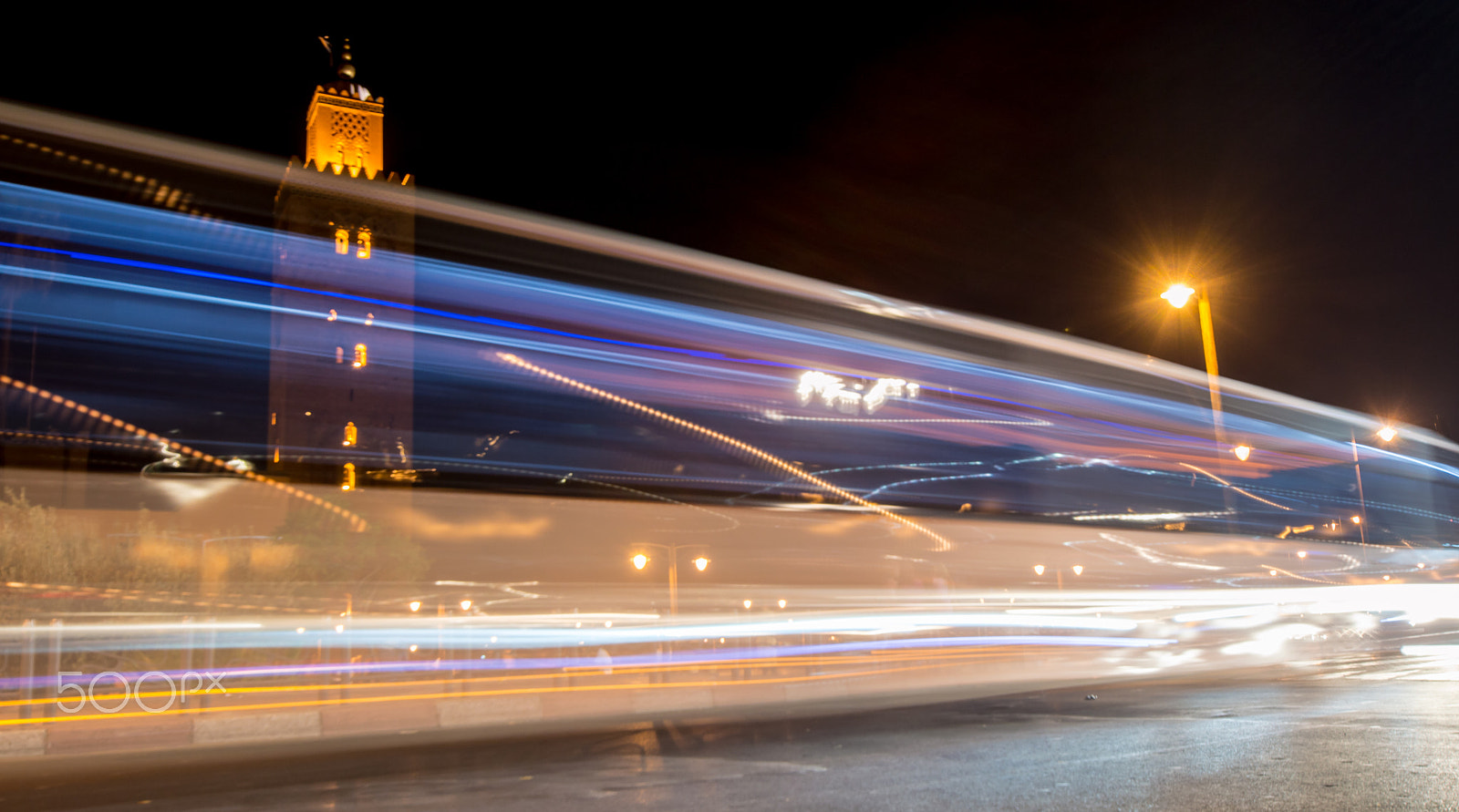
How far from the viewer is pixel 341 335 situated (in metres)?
8.68

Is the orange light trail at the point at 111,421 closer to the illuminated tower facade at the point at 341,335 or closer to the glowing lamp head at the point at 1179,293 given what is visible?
the illuminated tower facade at the point at 341,335

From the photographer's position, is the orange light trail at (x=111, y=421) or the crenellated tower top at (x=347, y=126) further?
the crenellated tower top at (x=347, y=126)

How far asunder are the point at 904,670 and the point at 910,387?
7.09 meters

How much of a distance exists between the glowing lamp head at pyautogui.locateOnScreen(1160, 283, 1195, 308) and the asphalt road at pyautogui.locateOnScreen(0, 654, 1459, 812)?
762 centimetres

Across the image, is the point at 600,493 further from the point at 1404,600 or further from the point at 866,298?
the point at 1404,600

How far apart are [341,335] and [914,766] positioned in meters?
5.75

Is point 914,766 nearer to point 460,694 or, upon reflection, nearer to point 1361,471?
point 460,694

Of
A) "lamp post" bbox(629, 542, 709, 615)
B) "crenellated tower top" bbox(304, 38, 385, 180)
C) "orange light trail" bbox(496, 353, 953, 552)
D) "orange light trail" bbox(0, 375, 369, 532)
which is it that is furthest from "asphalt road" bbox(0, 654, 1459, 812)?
"crenellated tower top" bbox(304, 38, 385, 180)

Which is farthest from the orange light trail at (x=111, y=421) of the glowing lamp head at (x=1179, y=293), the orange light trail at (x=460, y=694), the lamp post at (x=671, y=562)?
the glowing lamp head at (x=1179, y=293)

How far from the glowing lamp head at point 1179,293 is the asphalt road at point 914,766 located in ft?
25.0

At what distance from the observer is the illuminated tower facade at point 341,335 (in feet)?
27.9

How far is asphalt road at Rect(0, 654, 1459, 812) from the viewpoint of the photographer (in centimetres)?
607

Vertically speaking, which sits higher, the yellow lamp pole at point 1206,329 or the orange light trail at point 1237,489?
the yellow lamp pole at point 1206,329

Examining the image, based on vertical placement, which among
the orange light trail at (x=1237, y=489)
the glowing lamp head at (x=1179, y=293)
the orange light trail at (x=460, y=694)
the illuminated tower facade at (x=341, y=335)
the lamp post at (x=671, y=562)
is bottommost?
the orange light trail at (x=460, y=694)
